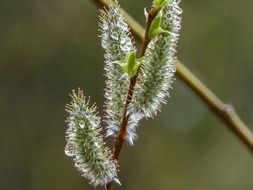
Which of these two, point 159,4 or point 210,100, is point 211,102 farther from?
point 159,4

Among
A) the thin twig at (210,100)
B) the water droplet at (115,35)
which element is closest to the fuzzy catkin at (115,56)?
the water droplet at (115,35)

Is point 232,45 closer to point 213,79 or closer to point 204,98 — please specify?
point 213,79

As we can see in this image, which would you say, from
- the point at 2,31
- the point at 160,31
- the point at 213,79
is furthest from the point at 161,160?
the point at 160,31

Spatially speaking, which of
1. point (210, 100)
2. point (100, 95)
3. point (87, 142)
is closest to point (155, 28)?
point (87, 142)

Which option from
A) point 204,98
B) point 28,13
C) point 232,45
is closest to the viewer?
point 204,98

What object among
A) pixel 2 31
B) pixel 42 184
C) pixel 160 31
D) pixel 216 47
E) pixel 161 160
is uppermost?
pixel 160 31

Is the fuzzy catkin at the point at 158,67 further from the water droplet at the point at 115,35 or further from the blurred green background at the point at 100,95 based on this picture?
the blurred green background at the point at 100,95

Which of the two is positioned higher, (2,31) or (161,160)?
(2,31)
